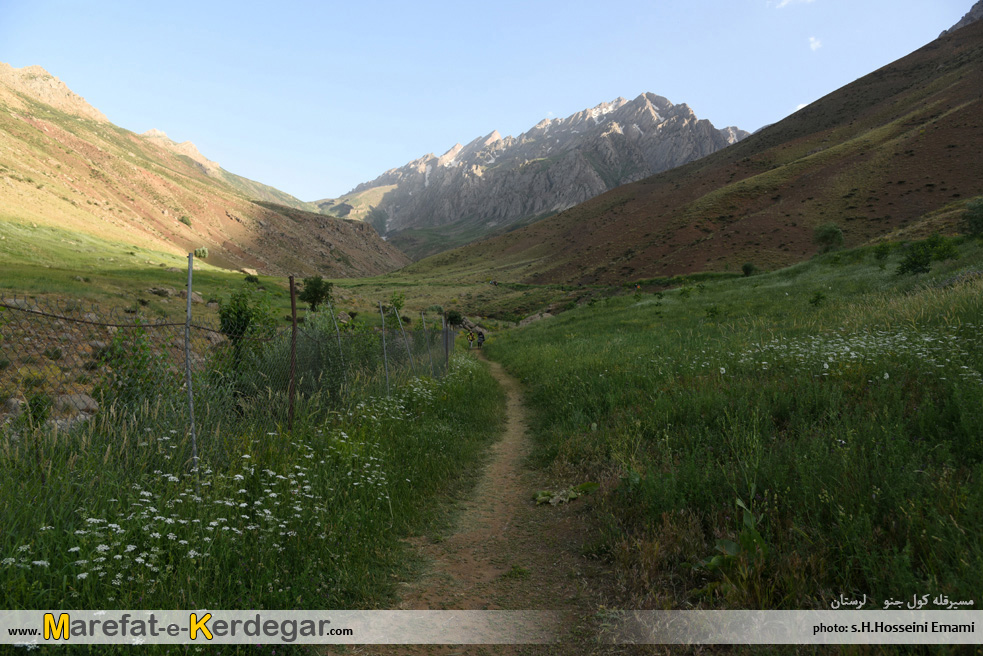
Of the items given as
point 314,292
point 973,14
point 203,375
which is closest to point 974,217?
point 203,375

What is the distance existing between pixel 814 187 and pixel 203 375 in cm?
8398

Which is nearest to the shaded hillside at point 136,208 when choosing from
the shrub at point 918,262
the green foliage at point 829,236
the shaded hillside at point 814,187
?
the shrub at point 918,262

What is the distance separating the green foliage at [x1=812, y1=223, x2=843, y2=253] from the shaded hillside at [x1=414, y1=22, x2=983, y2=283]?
96.7 inches

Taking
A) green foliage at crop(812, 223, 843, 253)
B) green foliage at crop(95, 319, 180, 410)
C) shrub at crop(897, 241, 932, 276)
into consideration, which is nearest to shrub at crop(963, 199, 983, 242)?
shrub at crop(897, 241, 932, 276)

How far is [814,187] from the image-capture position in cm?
6744

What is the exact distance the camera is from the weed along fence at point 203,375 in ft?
16.4

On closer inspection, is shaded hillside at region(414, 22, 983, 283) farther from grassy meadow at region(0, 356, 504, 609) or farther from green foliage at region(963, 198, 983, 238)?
grassy meadow at region(0, 356, 504, 609)

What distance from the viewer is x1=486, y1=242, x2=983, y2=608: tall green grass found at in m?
3.12

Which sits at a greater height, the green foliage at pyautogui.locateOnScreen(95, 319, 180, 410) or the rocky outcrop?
the rocky outcrop

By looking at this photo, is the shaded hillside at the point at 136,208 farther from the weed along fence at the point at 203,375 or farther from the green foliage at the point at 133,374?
the green foliage at the point at 133,374

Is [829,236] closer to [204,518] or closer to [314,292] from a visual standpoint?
[314,292]


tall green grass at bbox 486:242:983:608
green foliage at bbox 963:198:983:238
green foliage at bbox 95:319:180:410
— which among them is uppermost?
green foliage at bbox 963:198:983:238

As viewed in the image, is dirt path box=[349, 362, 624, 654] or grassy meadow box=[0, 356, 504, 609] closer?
grassy meadow box=[0, 356, 504, 609]

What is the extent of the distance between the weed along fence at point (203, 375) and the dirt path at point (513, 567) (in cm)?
290
